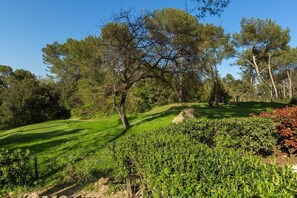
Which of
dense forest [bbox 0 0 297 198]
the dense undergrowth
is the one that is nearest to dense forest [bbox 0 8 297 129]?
dense forest [bbox 0 0 297 198]

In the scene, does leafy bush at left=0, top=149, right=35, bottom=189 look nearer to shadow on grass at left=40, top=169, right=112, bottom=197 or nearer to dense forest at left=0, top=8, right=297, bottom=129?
shadow on grass at left=40, top=169, right=112, bottom=197

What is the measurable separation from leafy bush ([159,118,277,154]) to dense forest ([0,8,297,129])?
411 cm

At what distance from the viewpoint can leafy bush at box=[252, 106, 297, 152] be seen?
7216 millimetres

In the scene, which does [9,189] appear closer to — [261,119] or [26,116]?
[261,119]

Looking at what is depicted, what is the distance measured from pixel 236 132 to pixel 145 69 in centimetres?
694

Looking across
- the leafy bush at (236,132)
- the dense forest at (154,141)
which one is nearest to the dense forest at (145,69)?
the dense forest at (154,141)

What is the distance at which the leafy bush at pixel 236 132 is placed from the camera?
23.2ft

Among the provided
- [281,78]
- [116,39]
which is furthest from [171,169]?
[281,78]

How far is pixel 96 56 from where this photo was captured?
516 inches

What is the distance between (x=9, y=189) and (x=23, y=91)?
97.8ft

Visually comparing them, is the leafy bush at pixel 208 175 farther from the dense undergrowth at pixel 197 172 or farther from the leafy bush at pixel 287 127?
the leafy bush at pixel 287 127

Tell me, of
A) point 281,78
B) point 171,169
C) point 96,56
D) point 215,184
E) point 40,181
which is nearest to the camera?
point 215,184

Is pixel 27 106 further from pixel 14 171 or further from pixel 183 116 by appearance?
pixel 14 171

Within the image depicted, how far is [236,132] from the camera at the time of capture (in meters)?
7.23
